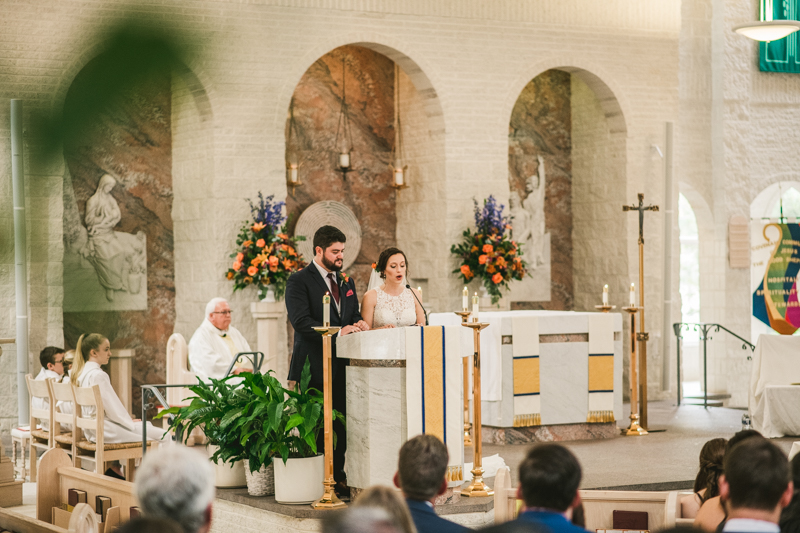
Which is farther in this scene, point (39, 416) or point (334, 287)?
point (39, 416)

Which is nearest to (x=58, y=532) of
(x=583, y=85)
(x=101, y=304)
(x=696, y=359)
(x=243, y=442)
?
(x=243, y=442)

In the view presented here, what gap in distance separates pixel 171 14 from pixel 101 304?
0.22 metres

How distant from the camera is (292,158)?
10.6 m

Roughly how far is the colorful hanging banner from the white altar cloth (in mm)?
4042

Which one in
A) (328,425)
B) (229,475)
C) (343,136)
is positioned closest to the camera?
(328,425)

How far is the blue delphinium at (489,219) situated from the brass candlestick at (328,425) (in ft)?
18.8

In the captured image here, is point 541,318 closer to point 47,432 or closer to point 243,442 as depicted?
point 243,442

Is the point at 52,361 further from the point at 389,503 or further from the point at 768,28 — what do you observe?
the point at 768,28

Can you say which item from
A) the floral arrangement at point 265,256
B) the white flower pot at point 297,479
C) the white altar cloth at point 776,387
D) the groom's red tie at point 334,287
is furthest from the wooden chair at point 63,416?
the white altar cloth at point 776,387

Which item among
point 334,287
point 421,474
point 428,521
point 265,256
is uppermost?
point 265,256

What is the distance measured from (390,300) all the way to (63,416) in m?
2.89

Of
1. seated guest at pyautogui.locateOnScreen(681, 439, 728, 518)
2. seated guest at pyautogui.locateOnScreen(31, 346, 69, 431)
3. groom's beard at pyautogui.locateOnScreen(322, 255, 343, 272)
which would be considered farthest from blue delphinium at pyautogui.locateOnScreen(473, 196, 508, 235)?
seated guest at pyautogui.locateOnScreen(681, 439, 728, 518)

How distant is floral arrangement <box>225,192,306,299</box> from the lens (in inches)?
369

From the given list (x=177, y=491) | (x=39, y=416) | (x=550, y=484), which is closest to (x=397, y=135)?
(x=39, y=416)
